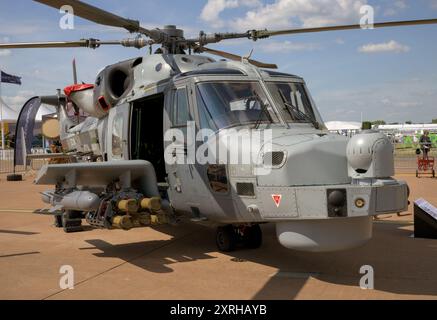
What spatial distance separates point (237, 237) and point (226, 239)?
20cm

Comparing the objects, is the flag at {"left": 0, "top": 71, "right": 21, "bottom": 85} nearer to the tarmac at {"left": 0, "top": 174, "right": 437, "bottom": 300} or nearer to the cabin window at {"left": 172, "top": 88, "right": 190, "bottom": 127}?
the tarmac at {"left": 0, "top": 174, "right": 437, "bottom": 300}

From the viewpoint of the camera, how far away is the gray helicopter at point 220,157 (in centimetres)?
503

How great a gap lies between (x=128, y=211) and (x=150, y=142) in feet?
7.52

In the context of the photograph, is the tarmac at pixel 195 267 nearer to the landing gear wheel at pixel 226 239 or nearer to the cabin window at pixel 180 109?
the landing gear wheel at pixel 226 239

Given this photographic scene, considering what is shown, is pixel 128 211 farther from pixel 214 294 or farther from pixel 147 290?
pixel 214 294

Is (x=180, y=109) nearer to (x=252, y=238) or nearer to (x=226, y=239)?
(x=226, y=239)

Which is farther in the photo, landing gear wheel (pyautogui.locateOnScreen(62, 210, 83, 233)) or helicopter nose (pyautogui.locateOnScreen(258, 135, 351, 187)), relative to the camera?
landing gear wheel (pyautogui.locateOnScreen(62, 210, 83, 233))

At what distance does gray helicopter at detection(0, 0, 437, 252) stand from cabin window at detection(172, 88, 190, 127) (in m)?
0.02

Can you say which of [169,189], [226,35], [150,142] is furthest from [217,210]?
[226,35]

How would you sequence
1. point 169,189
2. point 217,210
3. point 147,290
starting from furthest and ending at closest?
point 169,189, point 217,210, point 147,290

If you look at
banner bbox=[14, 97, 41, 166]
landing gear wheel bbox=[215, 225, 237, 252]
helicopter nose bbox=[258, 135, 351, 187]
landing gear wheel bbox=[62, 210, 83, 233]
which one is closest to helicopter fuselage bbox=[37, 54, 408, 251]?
helicopter nose bbox=[258, 135, 351, 187]

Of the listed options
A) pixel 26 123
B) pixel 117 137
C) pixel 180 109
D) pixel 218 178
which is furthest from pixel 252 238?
pixel 26 123

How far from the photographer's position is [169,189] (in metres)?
7.21

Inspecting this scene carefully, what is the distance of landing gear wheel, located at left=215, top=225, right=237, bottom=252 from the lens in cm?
715
